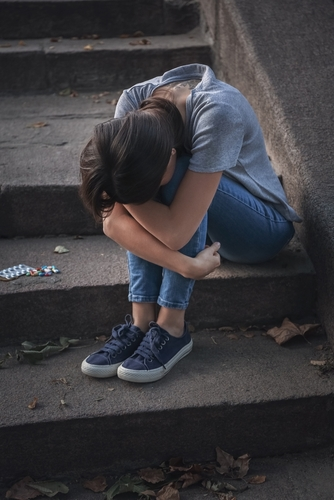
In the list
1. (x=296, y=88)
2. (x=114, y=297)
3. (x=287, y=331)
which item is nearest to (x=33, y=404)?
(x=114, y=297)

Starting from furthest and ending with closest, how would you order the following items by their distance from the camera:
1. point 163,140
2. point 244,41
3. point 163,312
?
point 244,41 → point 163,312 → point 163,140

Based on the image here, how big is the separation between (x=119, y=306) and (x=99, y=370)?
37cm

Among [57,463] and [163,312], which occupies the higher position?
[163,312]

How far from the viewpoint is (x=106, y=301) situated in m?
2.72

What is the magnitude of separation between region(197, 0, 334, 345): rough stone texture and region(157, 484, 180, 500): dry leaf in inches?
34.9

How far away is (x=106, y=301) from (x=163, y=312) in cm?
32

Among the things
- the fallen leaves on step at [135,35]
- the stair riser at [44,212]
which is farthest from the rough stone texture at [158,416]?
the fallen leaves on step at [135,35]

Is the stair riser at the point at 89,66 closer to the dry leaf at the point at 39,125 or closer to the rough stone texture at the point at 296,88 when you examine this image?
the rough stone texture at the point at 296,88

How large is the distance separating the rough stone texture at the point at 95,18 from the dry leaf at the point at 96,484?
329cm

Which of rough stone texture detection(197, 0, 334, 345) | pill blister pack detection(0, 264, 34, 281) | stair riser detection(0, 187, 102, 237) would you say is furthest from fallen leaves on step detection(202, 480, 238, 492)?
stair riser detection(0, 187, 102, 237)

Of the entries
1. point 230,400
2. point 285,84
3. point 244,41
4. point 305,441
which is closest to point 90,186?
point 230,400

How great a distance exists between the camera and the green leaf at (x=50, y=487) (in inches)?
88.3

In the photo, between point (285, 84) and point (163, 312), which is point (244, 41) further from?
point (163, 312)

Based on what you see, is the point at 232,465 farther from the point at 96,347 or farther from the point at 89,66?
the point at 89,66
